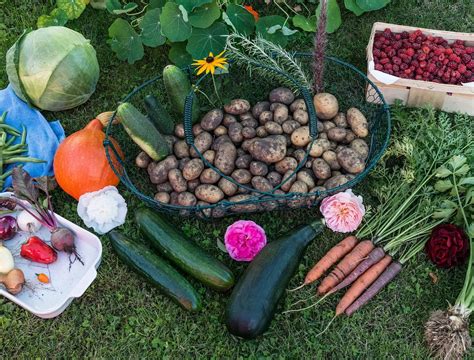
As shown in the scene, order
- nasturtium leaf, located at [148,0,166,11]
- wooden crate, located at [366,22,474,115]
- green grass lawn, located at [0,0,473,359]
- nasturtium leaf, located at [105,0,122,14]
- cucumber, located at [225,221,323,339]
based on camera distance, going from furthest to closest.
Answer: nasturtium leaf, located at [105,0,122,14] → nasturtium leaf, located at [148,0,166,11] → wooden crate, located at [366,22,474,115] → green grass lawn, located at [0,0,473,359] → cucumber, located at [225,221,323,339]

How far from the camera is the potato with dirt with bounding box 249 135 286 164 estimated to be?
9.34 ft

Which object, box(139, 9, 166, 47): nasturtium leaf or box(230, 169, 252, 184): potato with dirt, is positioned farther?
box(139, 9, 166, 47): nasturtium leaf

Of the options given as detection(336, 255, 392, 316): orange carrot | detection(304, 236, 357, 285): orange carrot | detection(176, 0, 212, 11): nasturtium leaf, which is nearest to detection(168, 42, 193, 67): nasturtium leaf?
detection(176, 0, 212, 11): nasturtium leaf

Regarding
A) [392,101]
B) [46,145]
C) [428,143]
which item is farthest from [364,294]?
[46,145]

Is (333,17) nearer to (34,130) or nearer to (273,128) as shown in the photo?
(273,128)

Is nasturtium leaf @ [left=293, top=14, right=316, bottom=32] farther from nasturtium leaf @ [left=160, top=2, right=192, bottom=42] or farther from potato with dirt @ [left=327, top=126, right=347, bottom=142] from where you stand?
Result: potato with dirt @ [left=327, top=126, right=347, bottom=142]

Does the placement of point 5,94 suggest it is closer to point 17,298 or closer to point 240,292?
point 17,298

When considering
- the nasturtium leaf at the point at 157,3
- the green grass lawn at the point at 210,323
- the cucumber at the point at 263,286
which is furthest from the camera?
the nasturtium leaf at the point at 157,3

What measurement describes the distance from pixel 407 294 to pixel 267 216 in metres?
0.87

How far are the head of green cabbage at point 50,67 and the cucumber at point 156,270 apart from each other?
1.03 metres

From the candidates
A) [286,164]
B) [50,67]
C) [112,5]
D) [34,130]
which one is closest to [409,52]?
[286,164]

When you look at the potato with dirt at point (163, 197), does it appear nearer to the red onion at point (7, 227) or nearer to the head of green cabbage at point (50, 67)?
the red onion at point (7, 227)

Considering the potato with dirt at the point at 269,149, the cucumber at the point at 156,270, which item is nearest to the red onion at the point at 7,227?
the cucumber at the point at 156,270

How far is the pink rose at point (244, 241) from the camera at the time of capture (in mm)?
2820
